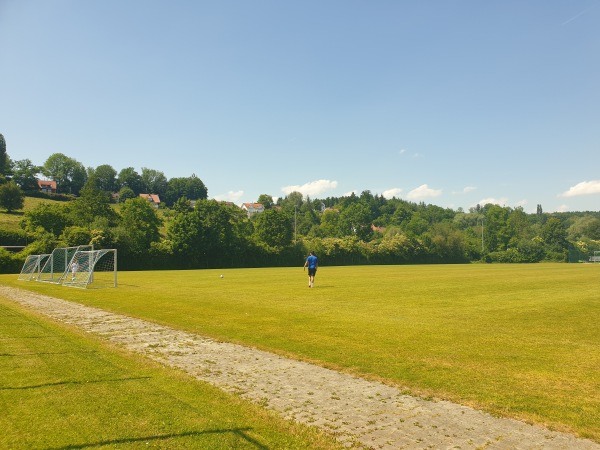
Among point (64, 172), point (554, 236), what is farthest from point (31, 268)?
point (554, 236)

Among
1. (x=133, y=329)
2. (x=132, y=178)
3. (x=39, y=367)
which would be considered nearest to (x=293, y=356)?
(x=39, y=367)

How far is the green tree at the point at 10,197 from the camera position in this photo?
340ft

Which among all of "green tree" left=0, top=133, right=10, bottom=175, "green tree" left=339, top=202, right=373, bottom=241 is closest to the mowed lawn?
"green tree" left=339, top=202, right=373, bottom=241

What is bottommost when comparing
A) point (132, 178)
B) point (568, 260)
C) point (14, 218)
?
point (568, 260)

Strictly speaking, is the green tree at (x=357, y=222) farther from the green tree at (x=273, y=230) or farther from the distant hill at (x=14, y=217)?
the distant hill at (x=14, y=217)

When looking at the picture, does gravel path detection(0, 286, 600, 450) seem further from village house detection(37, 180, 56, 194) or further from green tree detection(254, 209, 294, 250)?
village house detection(37, 180, 56, 194)

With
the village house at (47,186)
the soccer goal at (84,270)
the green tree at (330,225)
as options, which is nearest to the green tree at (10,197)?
the village house at (47,186)

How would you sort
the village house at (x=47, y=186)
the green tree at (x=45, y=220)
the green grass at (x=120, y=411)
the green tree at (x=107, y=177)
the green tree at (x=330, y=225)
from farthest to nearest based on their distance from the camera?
1. the green tree at (x=107, y=177)
2. the village house at (x=47, y=186)
3. the green tree at (x=330, y=225)
4. the green tree at (x=45, y=220)
5. the green grass at (x=120, y=411)

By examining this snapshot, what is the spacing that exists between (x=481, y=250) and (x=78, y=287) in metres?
131

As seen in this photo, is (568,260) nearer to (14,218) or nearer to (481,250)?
(481,250)

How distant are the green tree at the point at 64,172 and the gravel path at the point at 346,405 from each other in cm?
17571

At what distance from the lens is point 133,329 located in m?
13.5

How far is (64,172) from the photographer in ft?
541

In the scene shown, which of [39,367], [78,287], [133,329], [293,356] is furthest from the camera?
[78,287]
